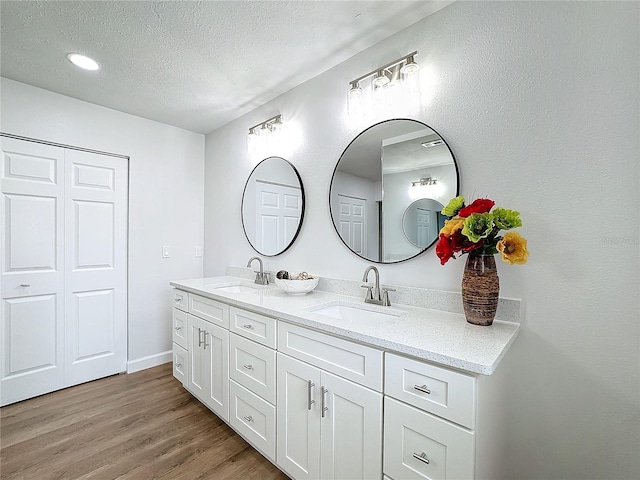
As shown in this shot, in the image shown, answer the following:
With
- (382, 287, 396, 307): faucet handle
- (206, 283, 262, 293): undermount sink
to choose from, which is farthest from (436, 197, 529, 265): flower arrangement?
(206, 283, 262, 293): undermount sink

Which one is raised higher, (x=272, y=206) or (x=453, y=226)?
(x=272, y=206)

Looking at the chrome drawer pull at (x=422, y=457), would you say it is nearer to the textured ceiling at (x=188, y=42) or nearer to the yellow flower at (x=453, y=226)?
the yellow flower at (x=453, y=226)

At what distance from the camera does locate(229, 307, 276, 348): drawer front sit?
1.61 meters

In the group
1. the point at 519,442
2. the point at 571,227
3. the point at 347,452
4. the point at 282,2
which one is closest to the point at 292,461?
the point at 347,452

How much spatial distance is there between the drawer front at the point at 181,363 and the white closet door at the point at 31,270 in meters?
0.97

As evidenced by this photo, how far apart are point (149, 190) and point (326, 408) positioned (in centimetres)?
267

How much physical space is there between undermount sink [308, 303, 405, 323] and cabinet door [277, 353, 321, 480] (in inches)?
12.9

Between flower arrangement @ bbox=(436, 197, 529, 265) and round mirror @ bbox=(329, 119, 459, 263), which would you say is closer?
flower arrangement @ bbox=(436, 197, 529, 265)

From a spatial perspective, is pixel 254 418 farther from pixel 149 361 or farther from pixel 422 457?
pixel 149 361

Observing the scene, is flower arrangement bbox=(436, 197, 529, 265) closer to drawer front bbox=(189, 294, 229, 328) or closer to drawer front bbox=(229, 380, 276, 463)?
drawer front bbox=(229, 380, 276, 463)

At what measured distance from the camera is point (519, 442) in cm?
132

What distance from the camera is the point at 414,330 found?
4.03ft

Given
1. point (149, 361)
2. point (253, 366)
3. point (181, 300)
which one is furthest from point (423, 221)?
point (149, 361)

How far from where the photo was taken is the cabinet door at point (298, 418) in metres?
1.38
